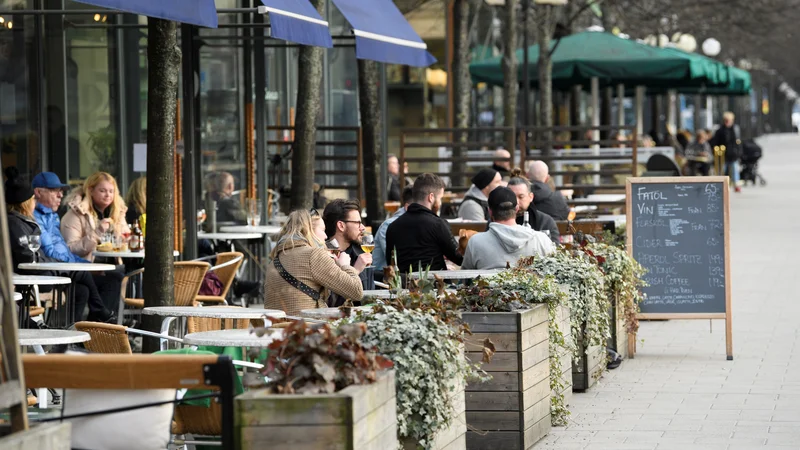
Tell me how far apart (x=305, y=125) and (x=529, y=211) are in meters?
2.18

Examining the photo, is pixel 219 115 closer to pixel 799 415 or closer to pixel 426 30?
pixel 799 415

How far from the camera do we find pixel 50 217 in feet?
36.9

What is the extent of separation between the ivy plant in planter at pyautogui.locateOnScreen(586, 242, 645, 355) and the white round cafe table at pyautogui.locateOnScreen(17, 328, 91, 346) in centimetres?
425

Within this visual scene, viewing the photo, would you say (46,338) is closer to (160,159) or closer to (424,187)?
(160,159)

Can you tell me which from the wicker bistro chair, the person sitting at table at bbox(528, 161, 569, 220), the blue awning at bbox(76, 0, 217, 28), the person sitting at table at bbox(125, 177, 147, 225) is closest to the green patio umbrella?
the person sitting at table at bbox(528, 161, 569, 220)

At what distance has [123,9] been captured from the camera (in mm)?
7258

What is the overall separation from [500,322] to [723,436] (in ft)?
5.24

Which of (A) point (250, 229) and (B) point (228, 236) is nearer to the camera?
(B) point (228, 236)

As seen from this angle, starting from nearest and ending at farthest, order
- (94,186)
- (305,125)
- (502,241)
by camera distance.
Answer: (502,241) < (94,186) < (305,125)

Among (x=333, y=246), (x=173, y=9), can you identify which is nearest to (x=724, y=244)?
(x=333, y=246)

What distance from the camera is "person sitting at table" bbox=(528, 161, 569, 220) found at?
1435 cm

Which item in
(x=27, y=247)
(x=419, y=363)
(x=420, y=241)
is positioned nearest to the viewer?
(x=419, y=363)

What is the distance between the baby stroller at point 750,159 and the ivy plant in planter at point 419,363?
34.1 metres

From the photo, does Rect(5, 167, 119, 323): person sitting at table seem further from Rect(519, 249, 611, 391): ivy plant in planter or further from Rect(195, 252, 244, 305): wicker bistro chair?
Rect(519, 249, 611, 391): ivy plant in planter
